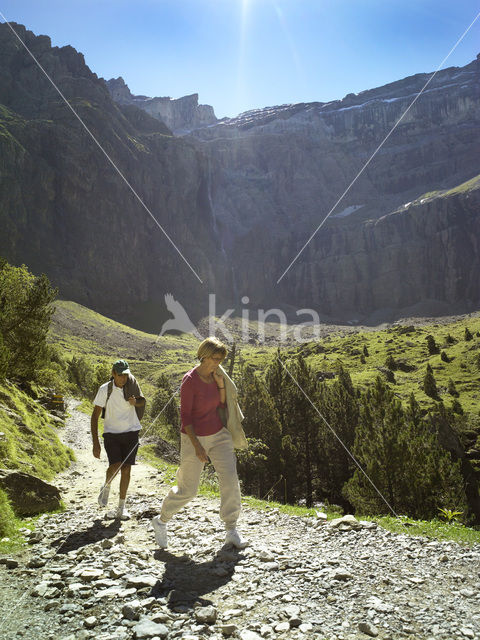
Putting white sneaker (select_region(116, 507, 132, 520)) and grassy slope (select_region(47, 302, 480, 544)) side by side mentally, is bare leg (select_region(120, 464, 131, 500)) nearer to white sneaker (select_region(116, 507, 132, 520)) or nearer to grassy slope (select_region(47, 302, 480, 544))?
white sneaker (select_region(116, 507, 132, 520))

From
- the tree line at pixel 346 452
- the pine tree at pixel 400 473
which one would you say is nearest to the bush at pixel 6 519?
the tree line at pixel 346 452

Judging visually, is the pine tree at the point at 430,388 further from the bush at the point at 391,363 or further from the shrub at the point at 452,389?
the bush at the point at 391,363

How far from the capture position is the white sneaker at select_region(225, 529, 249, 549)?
6520 millimetres

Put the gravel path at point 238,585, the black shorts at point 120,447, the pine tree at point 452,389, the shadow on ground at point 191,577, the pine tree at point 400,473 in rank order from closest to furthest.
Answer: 1. the gravel path at point 238,585
2. the shadow on ground at point 191,577
3. the black shorts at point 120,447
4. the pine tree at point 400,473
5. the pine tree at point 452,389

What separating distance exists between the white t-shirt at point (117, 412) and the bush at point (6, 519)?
210 cm

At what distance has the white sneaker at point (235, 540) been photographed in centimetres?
652

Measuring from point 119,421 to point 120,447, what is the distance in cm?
54

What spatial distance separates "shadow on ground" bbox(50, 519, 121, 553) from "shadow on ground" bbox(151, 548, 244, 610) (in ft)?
3.91

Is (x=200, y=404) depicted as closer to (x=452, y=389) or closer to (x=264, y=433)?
(x=264, y=433)

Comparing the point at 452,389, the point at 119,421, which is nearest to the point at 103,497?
the point at 119,421

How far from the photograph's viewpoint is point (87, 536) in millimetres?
6969

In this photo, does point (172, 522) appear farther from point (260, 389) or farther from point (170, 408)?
point (170, 408)

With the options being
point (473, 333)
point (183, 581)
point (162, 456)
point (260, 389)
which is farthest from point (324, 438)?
point (473, 333)

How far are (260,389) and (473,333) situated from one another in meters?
84.7
